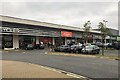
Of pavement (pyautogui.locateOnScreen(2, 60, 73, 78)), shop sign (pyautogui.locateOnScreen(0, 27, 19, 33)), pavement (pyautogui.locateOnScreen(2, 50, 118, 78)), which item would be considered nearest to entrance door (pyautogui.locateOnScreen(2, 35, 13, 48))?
shop sign (pyautogui.locateOnScreen(0, 27, 19, 33))

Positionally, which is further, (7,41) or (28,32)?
(28,32)

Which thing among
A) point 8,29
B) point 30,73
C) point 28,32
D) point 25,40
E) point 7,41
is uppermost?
point 8,29

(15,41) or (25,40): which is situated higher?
(25,40)

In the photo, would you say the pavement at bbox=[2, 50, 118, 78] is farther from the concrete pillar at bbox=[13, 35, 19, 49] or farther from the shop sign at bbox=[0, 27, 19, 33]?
the concrete pillar at bbox=[13, 35, 19, 49]

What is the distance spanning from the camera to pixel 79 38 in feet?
250

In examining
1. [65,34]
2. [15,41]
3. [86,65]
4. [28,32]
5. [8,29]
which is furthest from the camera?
[65,34]

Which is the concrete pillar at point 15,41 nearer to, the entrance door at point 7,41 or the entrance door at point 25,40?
the entrance door at point 7,41

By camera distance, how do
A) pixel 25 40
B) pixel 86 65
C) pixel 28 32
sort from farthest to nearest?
pixel 25 40
pixel 28 32
pixel 86 65

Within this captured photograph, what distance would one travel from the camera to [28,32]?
52.9 meters

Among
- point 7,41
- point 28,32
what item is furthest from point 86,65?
point 28,32

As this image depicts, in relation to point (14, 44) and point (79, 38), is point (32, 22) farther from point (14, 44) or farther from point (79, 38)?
point (79, 38)

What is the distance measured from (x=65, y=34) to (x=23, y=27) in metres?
17.4

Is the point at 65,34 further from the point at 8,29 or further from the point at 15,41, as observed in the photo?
the point at 8,29

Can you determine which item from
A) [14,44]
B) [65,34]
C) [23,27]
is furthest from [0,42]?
[65,34]
